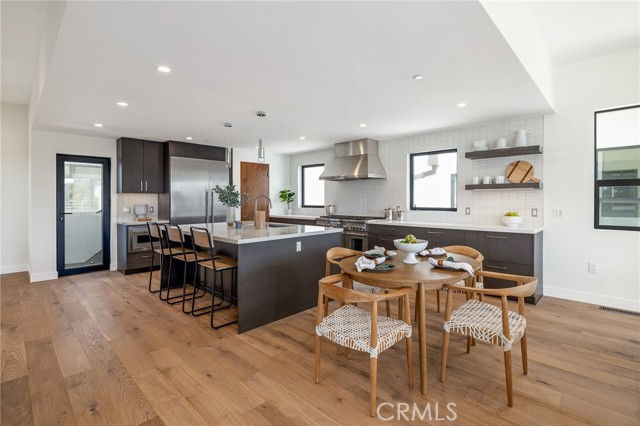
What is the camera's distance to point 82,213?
5.35 metres

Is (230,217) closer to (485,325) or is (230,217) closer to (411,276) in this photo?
(411,276)

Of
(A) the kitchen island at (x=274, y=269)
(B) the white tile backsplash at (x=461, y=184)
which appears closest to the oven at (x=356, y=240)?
(B) the white tile backsplash at (x=461, y=184)

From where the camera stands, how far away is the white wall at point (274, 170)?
6.93 meters

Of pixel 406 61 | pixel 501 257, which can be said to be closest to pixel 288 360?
pixel 406 61

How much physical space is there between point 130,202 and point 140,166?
28.3 inches

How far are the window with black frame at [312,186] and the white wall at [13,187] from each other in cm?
520

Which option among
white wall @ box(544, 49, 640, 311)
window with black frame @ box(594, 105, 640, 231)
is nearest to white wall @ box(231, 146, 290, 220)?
white wall @ box(544, 49, 640, 311)

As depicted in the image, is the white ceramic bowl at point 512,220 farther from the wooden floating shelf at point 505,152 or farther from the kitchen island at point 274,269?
the kitchen island at point 274,269

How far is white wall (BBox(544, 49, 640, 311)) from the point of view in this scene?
355 centimetres

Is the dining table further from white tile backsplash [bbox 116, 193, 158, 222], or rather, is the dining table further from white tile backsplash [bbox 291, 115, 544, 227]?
white tile backsplash [bbox 116, 193, 158, 222]

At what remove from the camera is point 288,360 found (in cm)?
243

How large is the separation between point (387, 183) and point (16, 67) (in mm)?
5559

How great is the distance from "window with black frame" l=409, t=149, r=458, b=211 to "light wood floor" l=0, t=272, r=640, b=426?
222 cm

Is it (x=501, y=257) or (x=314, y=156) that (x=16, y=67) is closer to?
(x=314, y=156)
